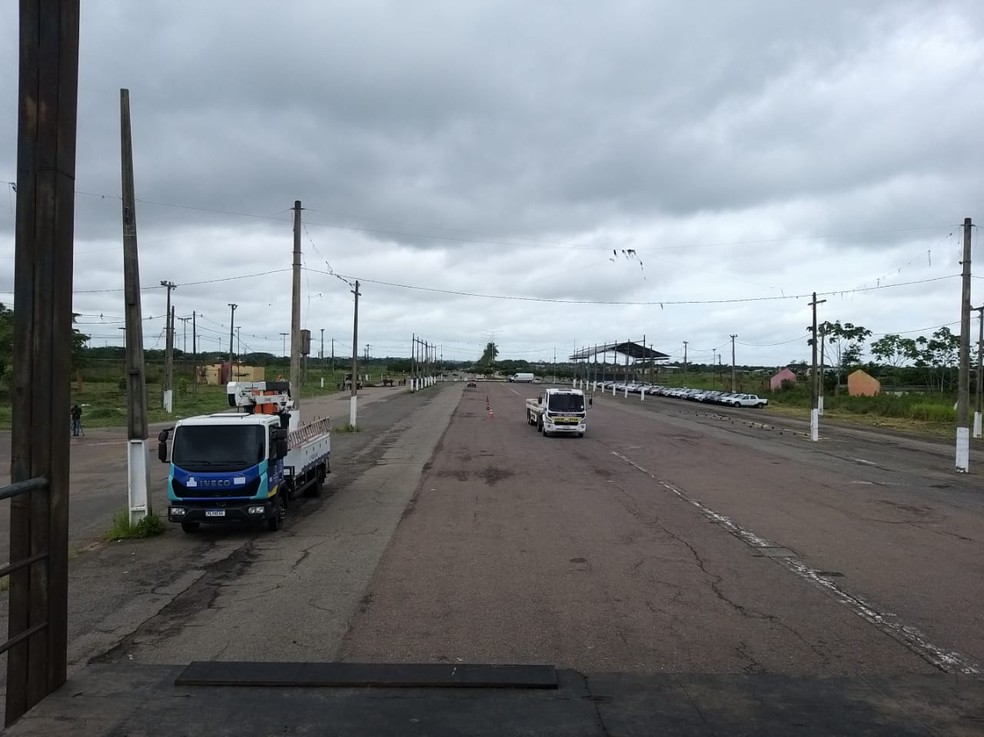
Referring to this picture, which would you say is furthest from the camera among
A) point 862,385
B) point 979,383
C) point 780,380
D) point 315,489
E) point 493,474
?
point 780,380

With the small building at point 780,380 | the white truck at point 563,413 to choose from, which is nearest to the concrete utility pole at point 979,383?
the white truck at point 563,413

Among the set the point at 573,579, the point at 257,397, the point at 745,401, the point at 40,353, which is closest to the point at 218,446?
the point at 257,397

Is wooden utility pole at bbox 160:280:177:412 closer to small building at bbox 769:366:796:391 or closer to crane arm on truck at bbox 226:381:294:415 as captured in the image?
crane arm on truck at bbox 226:381:294:415

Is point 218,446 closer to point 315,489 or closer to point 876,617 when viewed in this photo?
point 315,489

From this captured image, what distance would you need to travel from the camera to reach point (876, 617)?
24.9 ft

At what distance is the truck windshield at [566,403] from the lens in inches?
1312

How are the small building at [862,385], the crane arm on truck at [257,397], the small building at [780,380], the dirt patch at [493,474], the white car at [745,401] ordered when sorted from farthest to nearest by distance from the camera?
the small building at [780,380] < the small building at [862,385] < the white car at [745,401] < the dirt patch at [493,474] < the crane arm on truck at [257,397]

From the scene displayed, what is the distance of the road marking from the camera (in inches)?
245

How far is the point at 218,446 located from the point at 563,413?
2165cm

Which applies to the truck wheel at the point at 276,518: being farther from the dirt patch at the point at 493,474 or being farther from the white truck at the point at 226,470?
the dirt patch at the point at 493,474

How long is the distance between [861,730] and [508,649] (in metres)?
2.75

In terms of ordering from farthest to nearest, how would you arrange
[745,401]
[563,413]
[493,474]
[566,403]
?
[745,401], [566,403], [563,413], [493,474]

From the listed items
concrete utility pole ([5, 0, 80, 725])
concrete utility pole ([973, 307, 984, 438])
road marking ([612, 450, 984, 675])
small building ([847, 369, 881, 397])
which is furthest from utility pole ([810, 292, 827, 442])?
small building ([847, 369, 881, 397])

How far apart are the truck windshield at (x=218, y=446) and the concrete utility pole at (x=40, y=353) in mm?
7499
